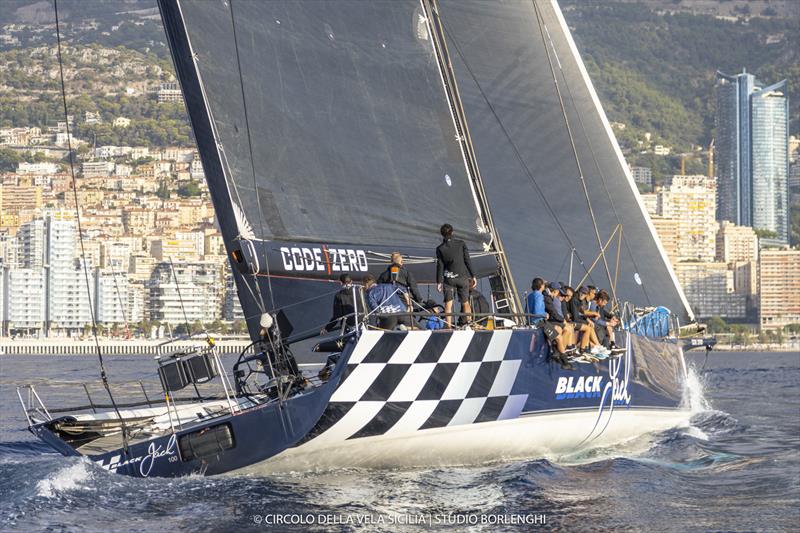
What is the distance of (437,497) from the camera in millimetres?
8453

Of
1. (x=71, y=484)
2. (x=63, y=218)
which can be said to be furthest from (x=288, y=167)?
(x=63, y=218)

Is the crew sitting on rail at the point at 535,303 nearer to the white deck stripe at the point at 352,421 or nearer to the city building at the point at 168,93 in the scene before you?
the white deck stripe at the point at 352,421

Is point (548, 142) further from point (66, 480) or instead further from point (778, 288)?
point (778, 288)

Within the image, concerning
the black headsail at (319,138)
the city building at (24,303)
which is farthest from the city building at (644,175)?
the black headsail at (319,138)

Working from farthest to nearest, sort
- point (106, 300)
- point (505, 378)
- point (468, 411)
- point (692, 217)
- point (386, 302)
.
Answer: point (692, 217) → point (106, 300) → point (505, 378) → point (386, 302) → point (468, 411)

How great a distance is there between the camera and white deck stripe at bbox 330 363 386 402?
29.1 ft

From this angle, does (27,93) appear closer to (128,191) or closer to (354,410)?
(128,191)

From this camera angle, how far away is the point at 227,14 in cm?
1047

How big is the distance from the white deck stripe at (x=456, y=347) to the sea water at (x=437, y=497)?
0.76 metres

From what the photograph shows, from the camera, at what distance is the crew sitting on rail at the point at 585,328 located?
10.6 metres

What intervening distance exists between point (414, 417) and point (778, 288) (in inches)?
4713

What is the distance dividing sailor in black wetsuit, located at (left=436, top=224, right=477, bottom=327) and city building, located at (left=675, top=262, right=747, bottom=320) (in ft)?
376

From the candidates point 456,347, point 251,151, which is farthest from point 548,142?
point 456,347

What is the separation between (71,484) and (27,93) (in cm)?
15554
